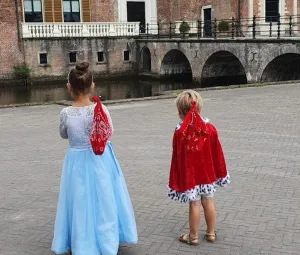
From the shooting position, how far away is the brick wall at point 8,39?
30547mm

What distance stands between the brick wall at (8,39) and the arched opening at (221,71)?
12.0 metres

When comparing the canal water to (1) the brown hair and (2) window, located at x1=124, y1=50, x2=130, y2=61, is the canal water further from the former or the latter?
(1) the brown hair

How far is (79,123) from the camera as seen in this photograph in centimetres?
431

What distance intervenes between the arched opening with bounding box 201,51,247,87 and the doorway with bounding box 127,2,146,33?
8.65 meters

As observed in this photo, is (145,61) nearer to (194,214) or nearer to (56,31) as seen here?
(56,31)

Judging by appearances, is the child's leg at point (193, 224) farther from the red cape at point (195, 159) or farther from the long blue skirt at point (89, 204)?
the long blue skirt at point (89, 204)

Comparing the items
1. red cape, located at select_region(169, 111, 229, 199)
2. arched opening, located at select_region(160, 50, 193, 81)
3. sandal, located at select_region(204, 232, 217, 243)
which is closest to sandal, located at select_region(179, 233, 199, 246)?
sandal, located at select_region(204, 232, 217, 243)

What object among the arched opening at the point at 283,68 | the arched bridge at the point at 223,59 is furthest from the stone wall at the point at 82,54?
the arched opening at the point at 283,68

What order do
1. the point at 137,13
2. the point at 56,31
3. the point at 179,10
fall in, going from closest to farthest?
the point at 56,31 → the point at 137,13 → the point at 179,10

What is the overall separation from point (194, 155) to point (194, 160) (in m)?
0.05

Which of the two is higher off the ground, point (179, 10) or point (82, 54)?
point (179, 10)

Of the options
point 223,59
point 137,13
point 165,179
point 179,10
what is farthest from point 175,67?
point 165,179

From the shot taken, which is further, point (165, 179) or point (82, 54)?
point (82, 54)

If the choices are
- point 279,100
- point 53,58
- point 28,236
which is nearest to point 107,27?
point 53,58
